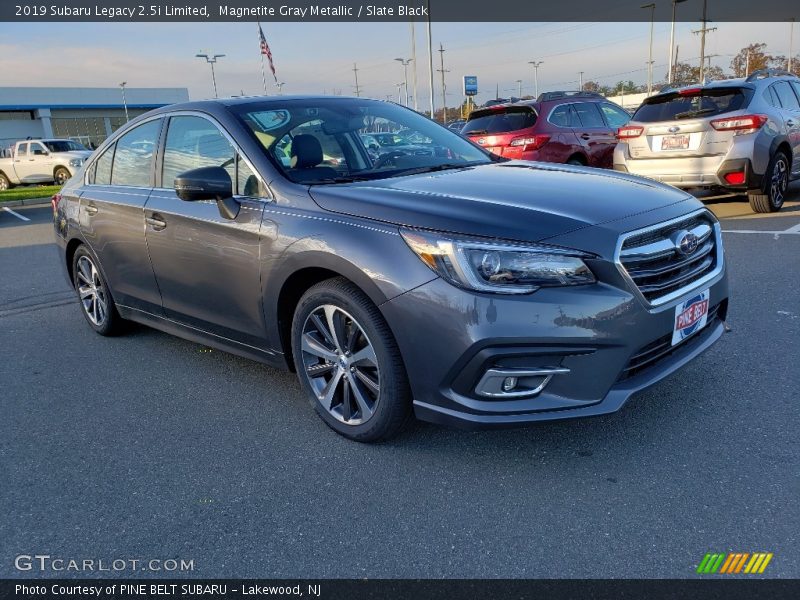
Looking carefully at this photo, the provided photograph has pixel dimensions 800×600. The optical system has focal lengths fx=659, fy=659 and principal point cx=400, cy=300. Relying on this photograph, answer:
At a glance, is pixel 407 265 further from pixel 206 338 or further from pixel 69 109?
pixel 69 109

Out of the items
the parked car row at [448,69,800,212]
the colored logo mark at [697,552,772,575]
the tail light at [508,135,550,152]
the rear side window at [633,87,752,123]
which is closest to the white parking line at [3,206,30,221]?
the parked car row at [448,69,800,212]

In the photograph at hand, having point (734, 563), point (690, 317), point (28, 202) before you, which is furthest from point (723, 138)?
point (28, 202)

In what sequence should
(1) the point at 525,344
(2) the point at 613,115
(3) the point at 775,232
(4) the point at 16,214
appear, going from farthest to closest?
(4) the point at 16,214 < (2) the point at 613,115 < (3) the point at 775,232 < (1) the point at 525,344

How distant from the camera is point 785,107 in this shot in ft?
28.3

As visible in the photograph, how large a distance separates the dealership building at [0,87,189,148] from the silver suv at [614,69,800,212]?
55.2m

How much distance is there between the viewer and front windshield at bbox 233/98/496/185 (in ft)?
11.5

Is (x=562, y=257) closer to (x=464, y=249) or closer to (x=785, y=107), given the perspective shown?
(x=464, y=249)

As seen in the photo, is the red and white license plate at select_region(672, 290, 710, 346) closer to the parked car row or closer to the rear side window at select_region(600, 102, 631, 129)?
the parked car row

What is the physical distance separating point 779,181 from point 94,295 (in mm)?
8118

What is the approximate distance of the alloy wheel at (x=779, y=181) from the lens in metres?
8.32

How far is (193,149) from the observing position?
12.9 feet

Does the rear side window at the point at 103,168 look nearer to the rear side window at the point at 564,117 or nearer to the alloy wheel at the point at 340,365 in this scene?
the alloy wheel at the point at 340,365

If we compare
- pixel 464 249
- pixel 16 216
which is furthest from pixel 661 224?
pixel 16 216

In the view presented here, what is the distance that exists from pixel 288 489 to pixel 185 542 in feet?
1.57
